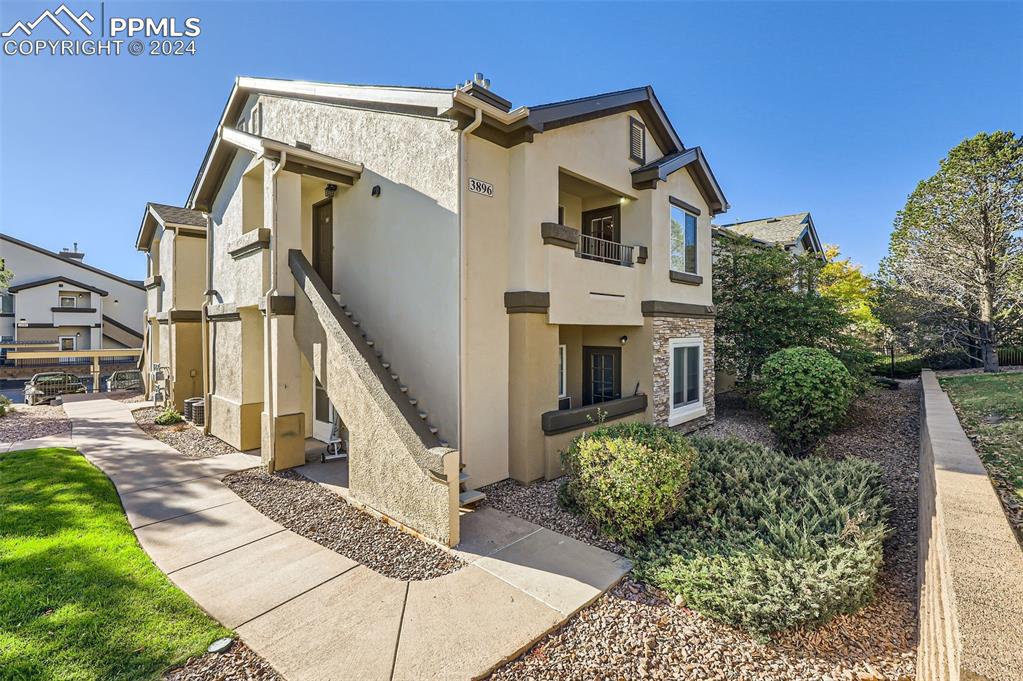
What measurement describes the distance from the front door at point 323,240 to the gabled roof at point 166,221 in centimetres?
501

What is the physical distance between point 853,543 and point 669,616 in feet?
8.14

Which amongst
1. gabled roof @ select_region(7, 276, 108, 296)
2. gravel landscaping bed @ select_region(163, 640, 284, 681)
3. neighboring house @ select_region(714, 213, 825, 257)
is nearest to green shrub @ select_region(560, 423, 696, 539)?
gravel landscaping bed @ select_region(163, 640, 284, 681)

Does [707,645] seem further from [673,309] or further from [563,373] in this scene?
[673,309]

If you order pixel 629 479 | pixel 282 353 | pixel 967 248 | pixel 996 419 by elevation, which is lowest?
pixel 629 479

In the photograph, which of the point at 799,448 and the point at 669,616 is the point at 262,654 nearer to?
the point at 669,616

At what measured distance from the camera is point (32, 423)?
1229 cm

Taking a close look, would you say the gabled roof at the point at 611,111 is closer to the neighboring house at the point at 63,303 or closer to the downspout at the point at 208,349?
the downspout at the point at 208,349

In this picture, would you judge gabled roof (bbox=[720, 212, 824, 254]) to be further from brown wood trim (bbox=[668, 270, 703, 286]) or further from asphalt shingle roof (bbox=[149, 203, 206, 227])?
asphalt shingle roof (bbox=[149, 203, 206, 227])

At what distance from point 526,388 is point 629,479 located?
276 cm

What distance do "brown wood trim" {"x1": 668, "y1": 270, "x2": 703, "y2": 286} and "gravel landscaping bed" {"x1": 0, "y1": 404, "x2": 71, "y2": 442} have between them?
16170 mm

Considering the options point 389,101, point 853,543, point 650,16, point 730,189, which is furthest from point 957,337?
point 389,101

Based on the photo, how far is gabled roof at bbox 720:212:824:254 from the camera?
69.1 ft

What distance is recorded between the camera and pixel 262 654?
3684 millimetres

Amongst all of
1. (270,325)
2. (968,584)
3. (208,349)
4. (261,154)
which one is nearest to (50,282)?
(208,349)
